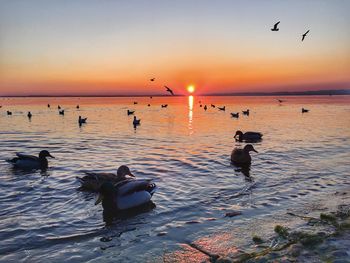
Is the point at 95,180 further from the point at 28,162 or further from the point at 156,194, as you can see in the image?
the point at 28,162

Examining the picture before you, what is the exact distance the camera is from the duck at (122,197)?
10.0 m

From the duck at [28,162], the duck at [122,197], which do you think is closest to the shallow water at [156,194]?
the duck at [122,197]

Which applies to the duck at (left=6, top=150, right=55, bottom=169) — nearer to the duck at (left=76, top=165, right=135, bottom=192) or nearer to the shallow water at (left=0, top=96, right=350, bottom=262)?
the shallow water at (left=0, top=96, right=350, bottom=262)

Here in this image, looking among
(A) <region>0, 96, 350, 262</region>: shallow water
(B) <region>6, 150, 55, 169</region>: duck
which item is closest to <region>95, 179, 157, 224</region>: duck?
(A) <region>0, 96, 350, 262</region>: shallow water

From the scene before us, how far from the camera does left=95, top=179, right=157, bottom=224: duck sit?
10008mm

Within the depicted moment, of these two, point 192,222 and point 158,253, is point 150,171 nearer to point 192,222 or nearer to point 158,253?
point 192,222

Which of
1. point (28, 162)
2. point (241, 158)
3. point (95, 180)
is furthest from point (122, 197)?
point (241, 158)

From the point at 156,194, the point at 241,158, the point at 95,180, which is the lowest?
the point at 156,194

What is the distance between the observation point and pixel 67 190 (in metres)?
12.1

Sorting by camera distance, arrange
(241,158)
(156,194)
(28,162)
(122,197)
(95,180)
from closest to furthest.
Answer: (122,197)
(156,194)
(95,180)
(28,162)
(241,158)

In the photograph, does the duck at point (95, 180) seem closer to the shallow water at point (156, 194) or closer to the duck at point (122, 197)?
the shallow water at point (156, 194)

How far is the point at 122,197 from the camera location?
10133mm

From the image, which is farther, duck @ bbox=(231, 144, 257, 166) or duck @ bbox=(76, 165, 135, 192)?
duck @ bbox=(231, 144, 257, 166)

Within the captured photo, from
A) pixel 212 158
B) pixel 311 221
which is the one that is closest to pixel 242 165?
pixel 212 158
